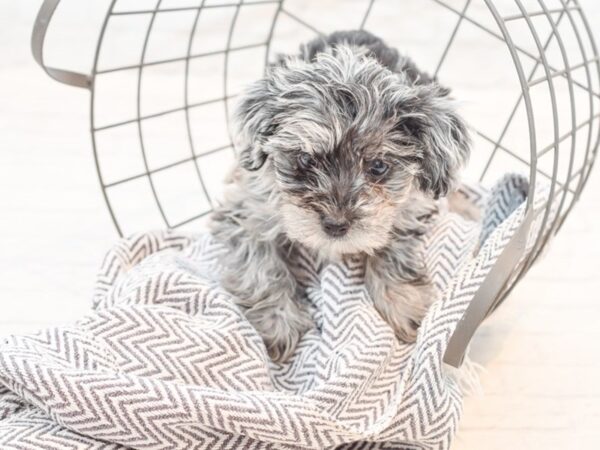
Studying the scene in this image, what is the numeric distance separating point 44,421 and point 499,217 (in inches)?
51.8

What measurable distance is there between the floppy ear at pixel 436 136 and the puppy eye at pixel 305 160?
0.21m

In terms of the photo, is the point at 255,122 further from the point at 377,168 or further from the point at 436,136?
the point at 436,136

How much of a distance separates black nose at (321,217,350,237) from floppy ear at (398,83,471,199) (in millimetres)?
233

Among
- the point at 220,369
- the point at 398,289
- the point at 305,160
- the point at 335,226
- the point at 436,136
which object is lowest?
the point at 220,369

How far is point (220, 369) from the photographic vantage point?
177cm

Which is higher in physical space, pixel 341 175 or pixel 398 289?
pixel 341 175

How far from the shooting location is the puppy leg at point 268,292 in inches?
76.4

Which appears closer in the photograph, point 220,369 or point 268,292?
point 220,369

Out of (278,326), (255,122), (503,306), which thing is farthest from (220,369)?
(503,306)

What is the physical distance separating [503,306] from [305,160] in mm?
920

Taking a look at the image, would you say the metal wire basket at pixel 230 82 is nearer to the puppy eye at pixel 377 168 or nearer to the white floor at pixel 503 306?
the white floor at pixel 503 306

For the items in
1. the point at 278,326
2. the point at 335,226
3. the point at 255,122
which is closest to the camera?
the point at 335,226

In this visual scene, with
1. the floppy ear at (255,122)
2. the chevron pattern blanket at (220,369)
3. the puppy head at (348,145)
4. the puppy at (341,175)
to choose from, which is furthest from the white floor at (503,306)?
the floppy ear at (255,122)

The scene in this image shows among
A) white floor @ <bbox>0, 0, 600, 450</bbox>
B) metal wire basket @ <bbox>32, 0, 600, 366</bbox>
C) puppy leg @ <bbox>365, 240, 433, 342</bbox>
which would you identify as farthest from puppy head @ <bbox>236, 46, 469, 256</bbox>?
metal wire basket @ <bbox>32, 0, 600, 366</bbox>
